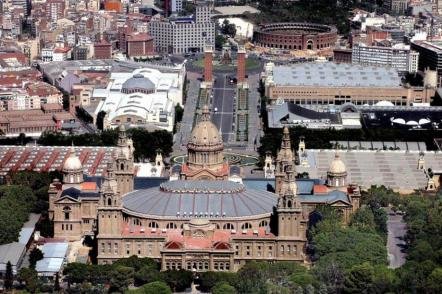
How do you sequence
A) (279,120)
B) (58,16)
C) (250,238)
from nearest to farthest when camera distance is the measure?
1. (250,238)
2. (279,120)
3. (58,16)

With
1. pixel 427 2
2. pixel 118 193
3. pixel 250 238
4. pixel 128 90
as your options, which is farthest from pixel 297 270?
pixel 427 2

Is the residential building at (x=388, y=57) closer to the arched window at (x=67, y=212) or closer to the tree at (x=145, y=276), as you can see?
the arched window at (x=67, y=212)

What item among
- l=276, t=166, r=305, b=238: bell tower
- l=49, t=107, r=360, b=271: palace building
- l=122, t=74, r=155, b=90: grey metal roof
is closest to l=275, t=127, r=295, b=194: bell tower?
l=49, t=107, r=360, b=271: palace building

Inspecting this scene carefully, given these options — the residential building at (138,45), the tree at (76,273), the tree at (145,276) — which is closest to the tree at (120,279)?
the tree at (145,276)

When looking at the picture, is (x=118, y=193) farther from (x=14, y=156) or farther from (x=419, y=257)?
(x=14, y=156)

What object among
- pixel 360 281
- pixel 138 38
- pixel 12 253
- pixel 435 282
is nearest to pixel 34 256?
pixel 12 253

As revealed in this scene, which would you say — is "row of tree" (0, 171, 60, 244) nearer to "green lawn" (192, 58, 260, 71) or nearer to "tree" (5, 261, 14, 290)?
"tree" (5, 261, 14, 290)
